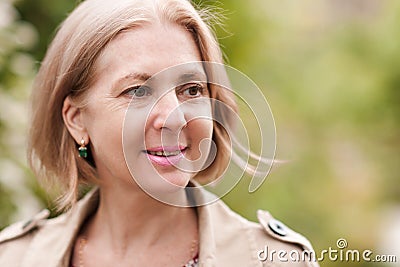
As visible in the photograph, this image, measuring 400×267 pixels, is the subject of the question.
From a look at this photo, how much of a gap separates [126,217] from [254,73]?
1.99 m

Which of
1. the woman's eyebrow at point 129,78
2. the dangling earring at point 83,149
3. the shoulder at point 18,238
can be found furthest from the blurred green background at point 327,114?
the woman's eyebrow at point 129,78

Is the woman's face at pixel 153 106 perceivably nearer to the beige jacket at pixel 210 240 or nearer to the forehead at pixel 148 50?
the forehead at pixel 148 50

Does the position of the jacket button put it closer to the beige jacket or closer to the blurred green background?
the beige jacket

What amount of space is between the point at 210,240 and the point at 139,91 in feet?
1.07

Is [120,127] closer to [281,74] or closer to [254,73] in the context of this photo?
[254,73]

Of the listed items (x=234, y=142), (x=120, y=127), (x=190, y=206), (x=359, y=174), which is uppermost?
(x=120, y=127)

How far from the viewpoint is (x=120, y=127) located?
1367 mm

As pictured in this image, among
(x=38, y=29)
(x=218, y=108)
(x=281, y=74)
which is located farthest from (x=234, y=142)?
(x=281, y=74)

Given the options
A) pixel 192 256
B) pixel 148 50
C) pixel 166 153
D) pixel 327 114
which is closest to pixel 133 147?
pixel 166 153

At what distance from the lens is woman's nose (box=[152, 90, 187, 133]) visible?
1.31 m

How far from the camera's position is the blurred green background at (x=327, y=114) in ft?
10.7

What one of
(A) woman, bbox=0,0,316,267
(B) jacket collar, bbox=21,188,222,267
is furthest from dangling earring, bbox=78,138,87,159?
→ (B) jacket collar, bbox=21,188,222,267

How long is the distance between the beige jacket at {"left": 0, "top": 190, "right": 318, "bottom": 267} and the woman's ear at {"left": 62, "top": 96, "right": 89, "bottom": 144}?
0.18 m

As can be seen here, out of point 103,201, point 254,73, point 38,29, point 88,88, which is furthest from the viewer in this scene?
point 254,73
